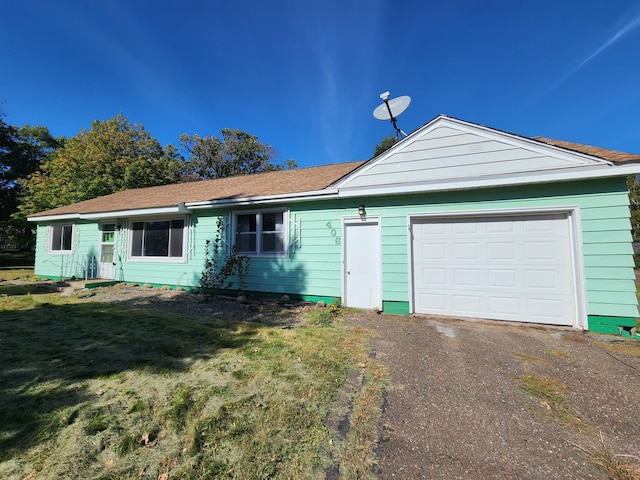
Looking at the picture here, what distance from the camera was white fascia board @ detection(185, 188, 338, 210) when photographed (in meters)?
6.85

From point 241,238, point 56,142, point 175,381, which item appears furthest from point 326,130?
point 56,142

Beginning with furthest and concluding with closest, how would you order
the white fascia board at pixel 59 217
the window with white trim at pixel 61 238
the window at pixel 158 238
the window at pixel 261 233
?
the window with white trim at pixel 61 238, the white fascia board at pixel 59 217, the window at pixel 158 238, the window at pixel 261 233

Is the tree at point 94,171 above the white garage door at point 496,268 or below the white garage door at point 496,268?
above

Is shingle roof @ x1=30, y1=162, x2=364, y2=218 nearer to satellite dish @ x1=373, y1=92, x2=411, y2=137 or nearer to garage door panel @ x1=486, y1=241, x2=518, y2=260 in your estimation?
satellite dish @ x1=373, y1=92, x2=411, y2=137

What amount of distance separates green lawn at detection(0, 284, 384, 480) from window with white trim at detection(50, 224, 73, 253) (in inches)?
347

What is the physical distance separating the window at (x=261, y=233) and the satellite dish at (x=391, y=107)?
388 centimetres

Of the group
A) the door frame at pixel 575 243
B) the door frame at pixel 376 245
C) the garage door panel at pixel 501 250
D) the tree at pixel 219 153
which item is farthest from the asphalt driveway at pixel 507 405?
the tree at pixel 219 153

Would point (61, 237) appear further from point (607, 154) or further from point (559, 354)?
point (607, 154)

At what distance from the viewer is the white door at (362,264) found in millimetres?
6426

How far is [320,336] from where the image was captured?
183 inches

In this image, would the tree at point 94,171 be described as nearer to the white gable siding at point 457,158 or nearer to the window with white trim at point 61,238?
Answer: the window with white trim at point 61,238

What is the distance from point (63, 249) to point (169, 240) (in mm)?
6390

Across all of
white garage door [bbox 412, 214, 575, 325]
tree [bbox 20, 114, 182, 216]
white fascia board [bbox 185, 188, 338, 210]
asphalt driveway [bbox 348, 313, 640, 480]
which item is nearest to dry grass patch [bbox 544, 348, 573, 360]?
asphalt driveway [bbox 348, 313, 640, 480]

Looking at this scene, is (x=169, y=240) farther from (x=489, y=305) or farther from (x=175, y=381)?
(x=489, y=305)
